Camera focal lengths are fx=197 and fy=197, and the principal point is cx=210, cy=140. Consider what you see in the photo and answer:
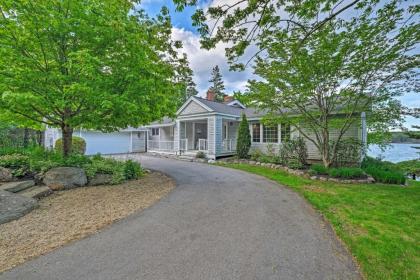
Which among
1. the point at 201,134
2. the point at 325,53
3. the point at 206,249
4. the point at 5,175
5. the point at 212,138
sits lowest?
the point at 206,249

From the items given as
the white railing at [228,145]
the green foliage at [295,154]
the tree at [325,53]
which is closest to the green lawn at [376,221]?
the green foliage at [295,154]

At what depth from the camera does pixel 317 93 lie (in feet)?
29.7

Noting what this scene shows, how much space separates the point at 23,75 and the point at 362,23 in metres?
11.2

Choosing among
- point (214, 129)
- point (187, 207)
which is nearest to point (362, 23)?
point (187, 207)

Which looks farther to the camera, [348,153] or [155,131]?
[155,131]

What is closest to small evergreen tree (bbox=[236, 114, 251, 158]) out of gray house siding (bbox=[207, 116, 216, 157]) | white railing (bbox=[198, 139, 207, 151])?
gray house siding (bbox=[207, 116, 216, 157])

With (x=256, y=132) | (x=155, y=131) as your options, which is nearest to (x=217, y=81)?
(x=155, y=131)

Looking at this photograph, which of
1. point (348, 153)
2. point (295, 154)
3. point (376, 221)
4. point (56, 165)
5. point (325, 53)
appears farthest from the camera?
point (295, 154)

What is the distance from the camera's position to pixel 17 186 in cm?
566

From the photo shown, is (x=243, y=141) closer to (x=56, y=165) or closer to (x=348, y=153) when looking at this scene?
(x=348, y=153)

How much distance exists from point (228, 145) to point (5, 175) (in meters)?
12.3

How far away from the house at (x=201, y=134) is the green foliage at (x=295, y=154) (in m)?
0.62

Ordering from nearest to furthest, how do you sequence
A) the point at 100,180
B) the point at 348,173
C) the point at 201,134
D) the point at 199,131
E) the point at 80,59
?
1. the point at 80,59
2. the point at 100,180
3. the point at 348,173
4. the point at 199,131
5. the point at 201,134

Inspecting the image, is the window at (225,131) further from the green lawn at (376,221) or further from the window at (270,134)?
the green lawn at (376,221)
